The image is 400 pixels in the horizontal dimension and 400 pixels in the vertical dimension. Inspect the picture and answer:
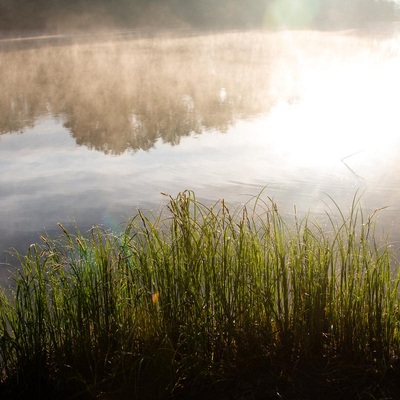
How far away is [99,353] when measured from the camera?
252cm

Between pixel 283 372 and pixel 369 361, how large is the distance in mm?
299

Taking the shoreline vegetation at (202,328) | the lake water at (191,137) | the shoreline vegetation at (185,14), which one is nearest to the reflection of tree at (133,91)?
the lake water at (191,137)

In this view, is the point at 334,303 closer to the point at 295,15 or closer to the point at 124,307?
the point at 124,307

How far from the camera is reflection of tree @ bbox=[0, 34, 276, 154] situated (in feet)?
25.7

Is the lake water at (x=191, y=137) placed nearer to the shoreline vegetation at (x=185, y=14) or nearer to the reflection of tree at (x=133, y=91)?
the reflection of tree at (x=133, y=91)

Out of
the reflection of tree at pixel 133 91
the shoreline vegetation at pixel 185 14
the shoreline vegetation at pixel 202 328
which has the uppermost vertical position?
the shoreline vegetation at pixel 185 14

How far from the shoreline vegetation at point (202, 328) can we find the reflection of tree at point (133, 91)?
14.7ft

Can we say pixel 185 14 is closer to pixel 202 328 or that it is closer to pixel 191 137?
pixel 191 137

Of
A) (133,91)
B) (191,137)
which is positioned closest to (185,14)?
(133,91)

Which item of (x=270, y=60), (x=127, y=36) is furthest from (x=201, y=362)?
(x=127, y=36)

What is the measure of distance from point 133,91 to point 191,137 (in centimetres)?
393

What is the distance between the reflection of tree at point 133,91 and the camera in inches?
308

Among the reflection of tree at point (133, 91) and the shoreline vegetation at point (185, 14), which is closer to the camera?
the reflection of tree at point (133, 91)

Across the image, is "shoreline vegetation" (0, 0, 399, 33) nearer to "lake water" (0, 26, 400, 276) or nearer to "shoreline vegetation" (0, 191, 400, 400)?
"lake water" (0, 26, 400, 276)
